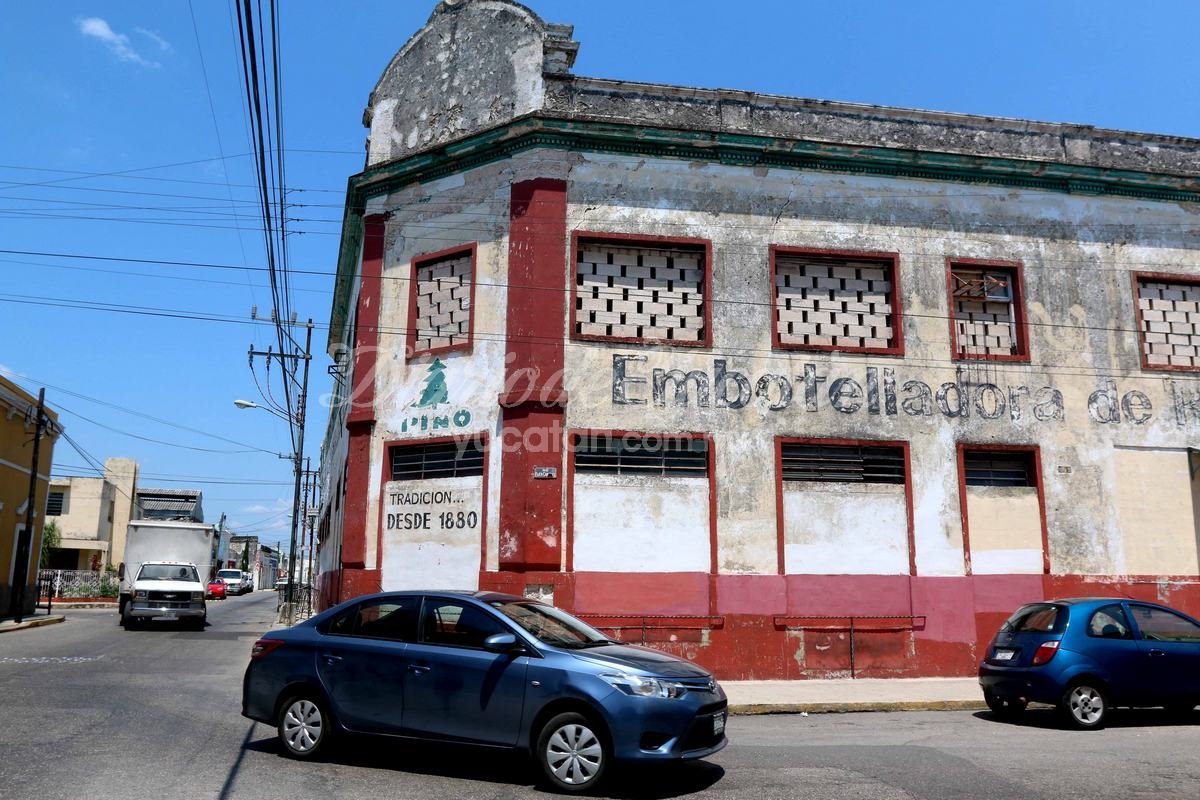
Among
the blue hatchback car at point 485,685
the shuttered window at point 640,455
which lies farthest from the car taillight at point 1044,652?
the shuttered window at point 640,455

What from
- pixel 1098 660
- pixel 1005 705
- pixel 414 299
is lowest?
pixel 1005 705

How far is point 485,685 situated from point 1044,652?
6554 millimetres

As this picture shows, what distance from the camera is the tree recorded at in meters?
50.3

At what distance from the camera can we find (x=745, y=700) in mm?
12602

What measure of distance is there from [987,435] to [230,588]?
62.9 metres

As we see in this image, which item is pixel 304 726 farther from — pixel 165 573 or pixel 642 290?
pixel 165 573

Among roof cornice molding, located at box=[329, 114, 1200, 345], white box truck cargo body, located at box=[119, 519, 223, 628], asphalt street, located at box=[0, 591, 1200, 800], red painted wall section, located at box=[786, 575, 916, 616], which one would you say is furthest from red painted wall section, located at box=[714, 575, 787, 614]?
white box truck cargo body, located at box=[119, 519, 223, 628]

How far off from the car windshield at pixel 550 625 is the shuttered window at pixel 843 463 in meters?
8.17

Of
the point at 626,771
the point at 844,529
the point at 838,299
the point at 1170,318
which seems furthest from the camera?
the point at 1170,318

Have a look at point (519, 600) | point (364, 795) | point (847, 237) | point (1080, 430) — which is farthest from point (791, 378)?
point (364, 795)

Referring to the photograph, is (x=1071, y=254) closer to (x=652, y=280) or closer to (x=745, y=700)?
(x=652, y=280)

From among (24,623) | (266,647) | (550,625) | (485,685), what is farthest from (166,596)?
(485,685)

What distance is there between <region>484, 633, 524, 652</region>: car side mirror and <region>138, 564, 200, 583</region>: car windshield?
888 inches

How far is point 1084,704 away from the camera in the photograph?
10.1 meters
